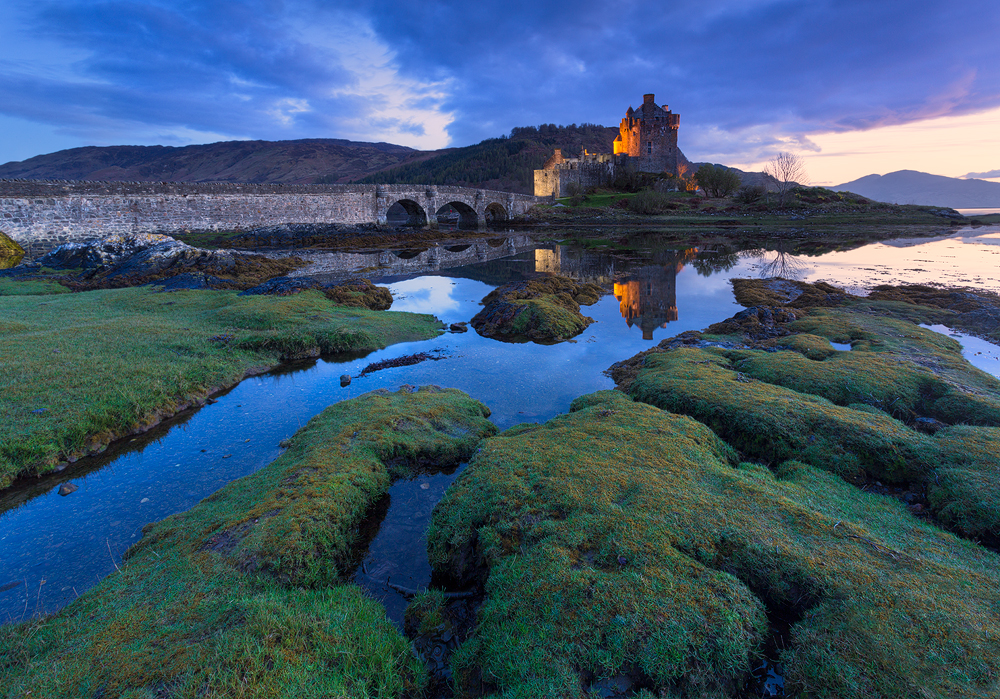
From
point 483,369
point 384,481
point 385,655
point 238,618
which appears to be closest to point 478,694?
point 385,655

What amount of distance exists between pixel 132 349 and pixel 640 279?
26077 mm

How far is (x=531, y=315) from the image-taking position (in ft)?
58.3

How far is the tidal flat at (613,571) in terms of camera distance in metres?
3.56

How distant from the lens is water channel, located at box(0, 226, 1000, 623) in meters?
5.93

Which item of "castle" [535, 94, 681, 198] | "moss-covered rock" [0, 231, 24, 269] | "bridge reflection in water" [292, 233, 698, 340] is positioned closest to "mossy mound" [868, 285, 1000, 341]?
"bridge reflection in water" [292, 233, 698, 340]

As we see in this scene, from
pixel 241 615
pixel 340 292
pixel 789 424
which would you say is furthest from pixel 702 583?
pixel 340 292

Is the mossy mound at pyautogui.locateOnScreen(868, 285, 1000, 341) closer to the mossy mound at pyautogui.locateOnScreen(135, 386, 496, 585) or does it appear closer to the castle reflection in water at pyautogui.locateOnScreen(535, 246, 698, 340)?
the castle reflection in water at pyautogui.locateOnScreen(535, 246, 698, 340)

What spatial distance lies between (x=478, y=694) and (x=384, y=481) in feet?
12.7

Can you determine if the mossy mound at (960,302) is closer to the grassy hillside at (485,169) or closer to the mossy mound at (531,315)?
the mossy mound at (531,315)

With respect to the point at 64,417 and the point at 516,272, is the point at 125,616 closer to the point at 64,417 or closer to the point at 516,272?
the point at 64,417

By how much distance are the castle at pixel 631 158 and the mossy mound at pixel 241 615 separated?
343ft

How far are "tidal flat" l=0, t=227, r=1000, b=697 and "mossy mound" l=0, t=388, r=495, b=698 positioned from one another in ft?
0.08

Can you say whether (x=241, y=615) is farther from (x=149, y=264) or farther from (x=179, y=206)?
(x=179, y=206)

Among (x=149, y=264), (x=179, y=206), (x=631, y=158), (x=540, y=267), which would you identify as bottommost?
(x=540, y=267)
